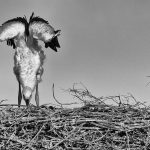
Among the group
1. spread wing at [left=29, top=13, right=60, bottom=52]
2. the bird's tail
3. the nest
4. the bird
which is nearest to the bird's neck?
the bird

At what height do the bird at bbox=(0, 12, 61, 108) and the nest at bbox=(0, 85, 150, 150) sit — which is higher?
the bird at bbox=(0, 12, 61, 108)

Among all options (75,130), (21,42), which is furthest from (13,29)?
(75,130)

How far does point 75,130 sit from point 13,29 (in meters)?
4.22

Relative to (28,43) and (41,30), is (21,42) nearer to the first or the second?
(28,43)

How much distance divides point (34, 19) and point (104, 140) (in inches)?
163

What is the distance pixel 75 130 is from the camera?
4711 mm

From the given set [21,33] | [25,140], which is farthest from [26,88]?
[25,140]

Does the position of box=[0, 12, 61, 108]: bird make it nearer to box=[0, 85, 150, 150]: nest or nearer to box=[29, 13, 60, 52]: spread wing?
box=[29, 13, 60, 52]: spread wing

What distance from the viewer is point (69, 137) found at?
4.67 m

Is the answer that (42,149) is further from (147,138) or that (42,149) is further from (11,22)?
(11,22)

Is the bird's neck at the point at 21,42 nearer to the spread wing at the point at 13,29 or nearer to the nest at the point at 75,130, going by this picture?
the spread wing at the point at 13,29

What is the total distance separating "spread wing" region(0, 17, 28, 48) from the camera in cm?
861

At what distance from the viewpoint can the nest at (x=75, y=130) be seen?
4.66 metres

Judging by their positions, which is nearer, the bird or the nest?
the nest
